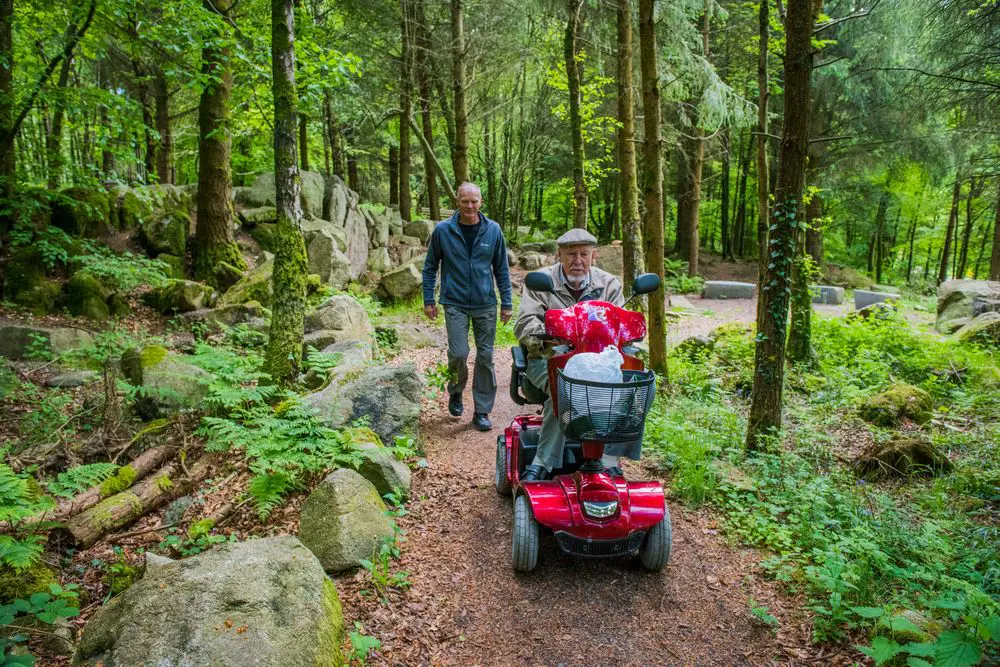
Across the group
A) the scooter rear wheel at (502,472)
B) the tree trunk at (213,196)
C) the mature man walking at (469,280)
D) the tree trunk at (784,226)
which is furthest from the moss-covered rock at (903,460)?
the tree trunk at (213,196)

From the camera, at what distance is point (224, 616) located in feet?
7.79

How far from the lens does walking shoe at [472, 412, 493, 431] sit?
6047 millimetres

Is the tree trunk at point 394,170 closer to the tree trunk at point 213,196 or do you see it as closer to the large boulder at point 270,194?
the large boulder at point 270,194

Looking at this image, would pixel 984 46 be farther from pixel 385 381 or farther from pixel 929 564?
pixel 385 381

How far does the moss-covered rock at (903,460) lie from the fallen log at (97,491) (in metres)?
6.27

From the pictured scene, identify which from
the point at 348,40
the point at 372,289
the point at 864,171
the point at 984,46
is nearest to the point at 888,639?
the point at 984,46

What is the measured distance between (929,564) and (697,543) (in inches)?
52.7

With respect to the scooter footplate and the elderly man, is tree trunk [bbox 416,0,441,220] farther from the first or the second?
the scooter footplate

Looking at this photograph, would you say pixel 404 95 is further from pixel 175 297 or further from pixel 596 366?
pixel 596 366

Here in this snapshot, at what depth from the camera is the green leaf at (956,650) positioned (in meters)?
2.26

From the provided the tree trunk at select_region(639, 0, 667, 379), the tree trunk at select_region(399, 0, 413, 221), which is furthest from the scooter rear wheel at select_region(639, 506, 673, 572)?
the tree trunk at select_region(399, 0, 413, 221)

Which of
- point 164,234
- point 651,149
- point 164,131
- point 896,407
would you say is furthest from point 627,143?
point 164,131

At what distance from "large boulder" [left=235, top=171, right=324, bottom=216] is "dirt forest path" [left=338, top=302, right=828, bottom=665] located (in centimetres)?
1179

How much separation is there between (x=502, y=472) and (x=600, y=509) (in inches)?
55.3
